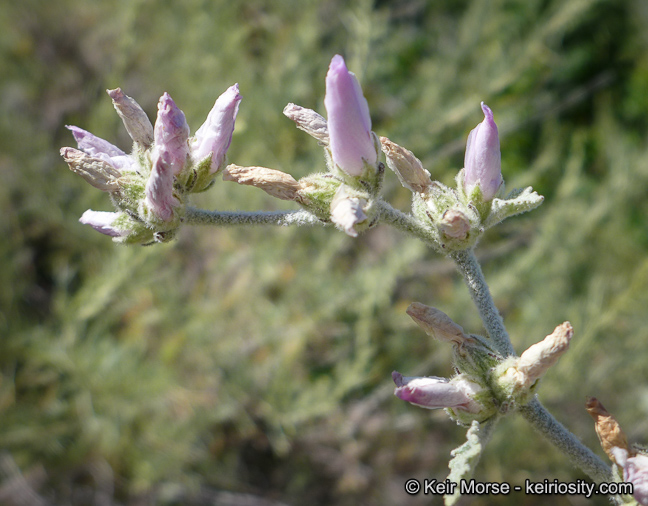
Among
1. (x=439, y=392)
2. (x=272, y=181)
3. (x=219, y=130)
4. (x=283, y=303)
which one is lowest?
(x=439, y=392)

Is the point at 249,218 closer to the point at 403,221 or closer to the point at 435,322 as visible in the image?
the point at 403,221

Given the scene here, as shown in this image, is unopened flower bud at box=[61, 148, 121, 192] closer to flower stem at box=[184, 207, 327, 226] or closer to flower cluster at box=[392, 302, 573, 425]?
flower stem at box=[184, 207, 327, 226]

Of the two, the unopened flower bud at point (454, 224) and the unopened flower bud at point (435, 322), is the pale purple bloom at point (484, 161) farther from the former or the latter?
the unopened flower bud at point (435, 322)

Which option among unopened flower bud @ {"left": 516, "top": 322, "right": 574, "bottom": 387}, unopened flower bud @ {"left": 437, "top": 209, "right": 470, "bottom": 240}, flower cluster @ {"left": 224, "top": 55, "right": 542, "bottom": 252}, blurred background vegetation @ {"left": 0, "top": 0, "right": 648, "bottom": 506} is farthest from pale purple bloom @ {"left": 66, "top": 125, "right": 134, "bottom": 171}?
blurred background vegetation @ {"left": 0, "top": 0, "right": 648, "bottom": 506}

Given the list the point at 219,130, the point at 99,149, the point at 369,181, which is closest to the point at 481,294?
the point at 369,181

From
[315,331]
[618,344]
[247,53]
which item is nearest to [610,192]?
[618,344]

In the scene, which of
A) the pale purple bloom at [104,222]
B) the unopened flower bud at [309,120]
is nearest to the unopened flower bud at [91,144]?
the pale purple bloom at [104,222]
